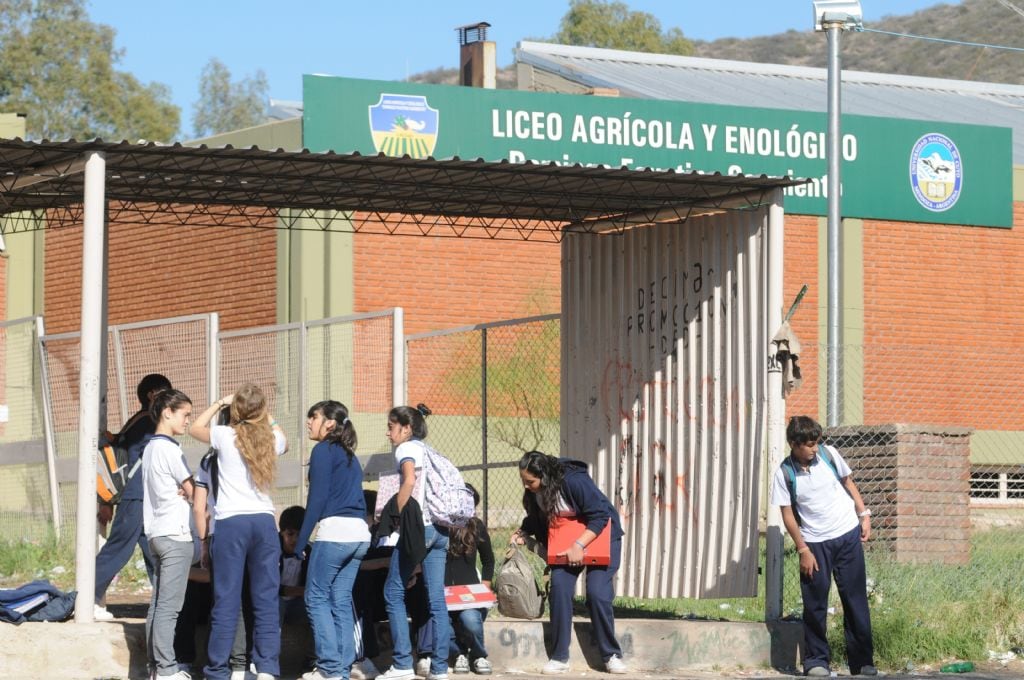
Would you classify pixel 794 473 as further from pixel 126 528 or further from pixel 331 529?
pixel 126 528

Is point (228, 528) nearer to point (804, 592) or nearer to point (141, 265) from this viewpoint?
point (804, 592)

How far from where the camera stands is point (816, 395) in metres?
26.5

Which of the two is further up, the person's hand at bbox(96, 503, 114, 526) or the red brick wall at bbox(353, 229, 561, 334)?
the red brick wall at bbox(353, 229, 561, 334)

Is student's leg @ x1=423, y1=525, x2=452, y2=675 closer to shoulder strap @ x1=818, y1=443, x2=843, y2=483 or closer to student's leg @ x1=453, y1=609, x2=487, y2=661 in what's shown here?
student's leg @ x1=453, y1=609, x2=487, y2=661

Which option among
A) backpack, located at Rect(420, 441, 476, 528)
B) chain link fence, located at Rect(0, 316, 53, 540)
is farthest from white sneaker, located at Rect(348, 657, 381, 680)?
chain link fence, located at Rect(0, 316, 53, 540)

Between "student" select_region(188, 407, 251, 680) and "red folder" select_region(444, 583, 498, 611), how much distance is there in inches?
55.3

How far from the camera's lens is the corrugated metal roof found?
105ft

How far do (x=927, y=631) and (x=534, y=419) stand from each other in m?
10.9

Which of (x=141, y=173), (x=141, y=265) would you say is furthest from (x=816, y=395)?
(x=141, y=173)

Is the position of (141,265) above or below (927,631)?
above

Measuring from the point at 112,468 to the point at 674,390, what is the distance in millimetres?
4366

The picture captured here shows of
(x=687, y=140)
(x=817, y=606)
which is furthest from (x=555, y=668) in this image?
(x=687, y=140)

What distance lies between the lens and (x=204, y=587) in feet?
33.7

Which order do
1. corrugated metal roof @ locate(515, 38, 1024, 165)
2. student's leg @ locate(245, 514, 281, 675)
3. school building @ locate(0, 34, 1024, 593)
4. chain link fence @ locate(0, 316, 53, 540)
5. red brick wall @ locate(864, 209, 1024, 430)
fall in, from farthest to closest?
corrugated metal roof @ locate(515, 38, 1024, 165) → red brick wall @ locate(864, 209, 1024, 430) → school building @ locate(0, 34, 1024, 593) → chain link fence @ locate(0, 316, 53, 540) → student's leg @ locate(245, 514, 281, 675)
